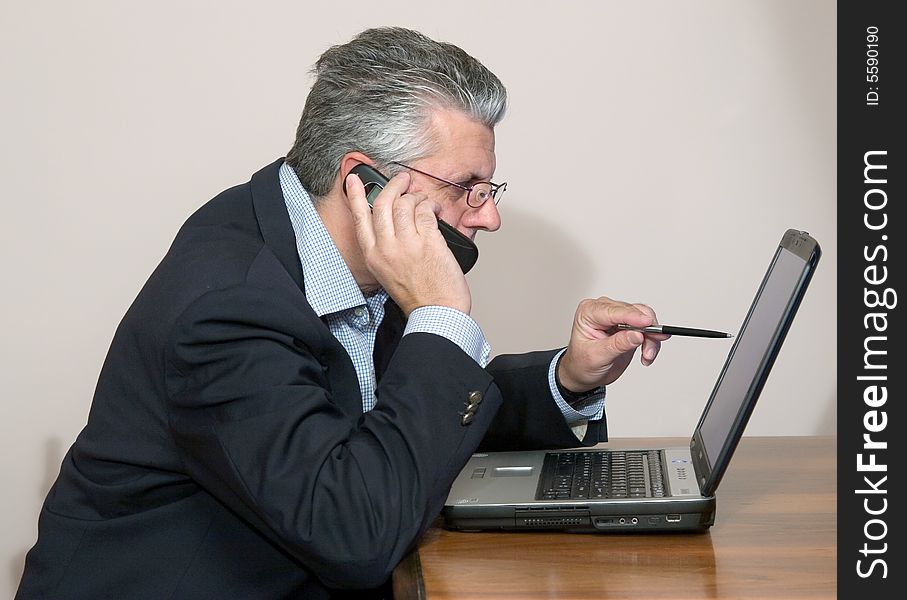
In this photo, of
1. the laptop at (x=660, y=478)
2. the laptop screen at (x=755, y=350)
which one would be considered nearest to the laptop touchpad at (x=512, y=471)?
the laptop at (x=660, y=478)

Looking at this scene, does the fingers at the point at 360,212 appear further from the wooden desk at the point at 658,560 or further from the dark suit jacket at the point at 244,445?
the wooden desk at the point at 658,560

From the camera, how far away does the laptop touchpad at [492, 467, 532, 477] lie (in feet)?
4.81

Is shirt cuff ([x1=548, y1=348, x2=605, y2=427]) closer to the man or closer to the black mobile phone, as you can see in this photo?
the man

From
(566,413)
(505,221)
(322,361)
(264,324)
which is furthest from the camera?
(505,221)

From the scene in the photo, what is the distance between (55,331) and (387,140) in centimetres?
125

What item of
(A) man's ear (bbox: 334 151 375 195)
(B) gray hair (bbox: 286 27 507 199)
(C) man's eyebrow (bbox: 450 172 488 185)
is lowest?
(C) man's eyebrow (bbox: 450 172 488 185)

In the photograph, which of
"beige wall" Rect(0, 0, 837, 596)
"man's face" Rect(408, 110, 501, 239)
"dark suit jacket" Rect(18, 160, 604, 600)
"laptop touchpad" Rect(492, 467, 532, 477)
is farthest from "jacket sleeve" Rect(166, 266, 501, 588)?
"beige wall" Rect(0, 0, 837, 596)

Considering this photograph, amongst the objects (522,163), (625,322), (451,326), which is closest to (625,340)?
(625,322)

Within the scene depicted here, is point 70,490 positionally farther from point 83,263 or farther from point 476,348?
point 83,263

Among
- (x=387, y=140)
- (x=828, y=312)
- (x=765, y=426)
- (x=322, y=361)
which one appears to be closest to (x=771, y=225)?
(x=828, y=312)

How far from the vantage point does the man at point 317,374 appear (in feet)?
3.86

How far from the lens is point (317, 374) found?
125cm

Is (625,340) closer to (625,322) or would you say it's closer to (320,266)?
(625,322)

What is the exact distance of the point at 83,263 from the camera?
2.39m
